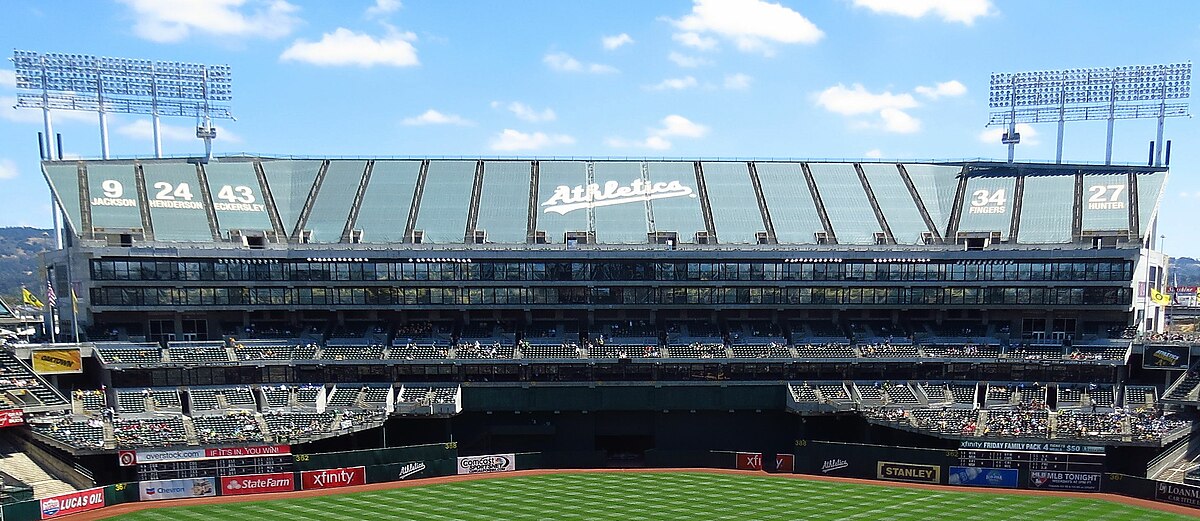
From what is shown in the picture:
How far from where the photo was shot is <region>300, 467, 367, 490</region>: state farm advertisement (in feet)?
166

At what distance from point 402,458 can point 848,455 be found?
3213cm

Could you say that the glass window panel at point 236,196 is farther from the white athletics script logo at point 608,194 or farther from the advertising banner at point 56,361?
the white athletics script logo at point 608,194

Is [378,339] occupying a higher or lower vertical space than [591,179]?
lower

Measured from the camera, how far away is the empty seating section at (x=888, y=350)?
208ft

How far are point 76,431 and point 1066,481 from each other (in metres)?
68.5

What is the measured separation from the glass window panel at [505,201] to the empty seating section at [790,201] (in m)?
19.9

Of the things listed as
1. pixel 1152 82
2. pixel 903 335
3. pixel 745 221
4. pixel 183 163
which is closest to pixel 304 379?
pixel 183 163

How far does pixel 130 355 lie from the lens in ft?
198

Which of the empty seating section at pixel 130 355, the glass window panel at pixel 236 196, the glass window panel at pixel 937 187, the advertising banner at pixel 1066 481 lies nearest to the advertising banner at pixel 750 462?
the advertising banner at pixel 1066 481

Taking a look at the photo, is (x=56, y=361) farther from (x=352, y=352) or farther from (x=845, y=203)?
(x=845, y=203)

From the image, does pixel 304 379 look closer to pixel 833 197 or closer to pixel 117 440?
pixel 117 440

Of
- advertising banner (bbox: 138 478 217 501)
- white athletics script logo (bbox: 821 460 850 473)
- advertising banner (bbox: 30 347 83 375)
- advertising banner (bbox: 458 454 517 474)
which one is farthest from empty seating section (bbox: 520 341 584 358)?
advertising banner (bbox: 30 347 83 375)

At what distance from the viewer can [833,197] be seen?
7656cm

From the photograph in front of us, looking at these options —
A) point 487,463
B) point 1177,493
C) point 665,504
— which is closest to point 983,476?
point 1177,493
